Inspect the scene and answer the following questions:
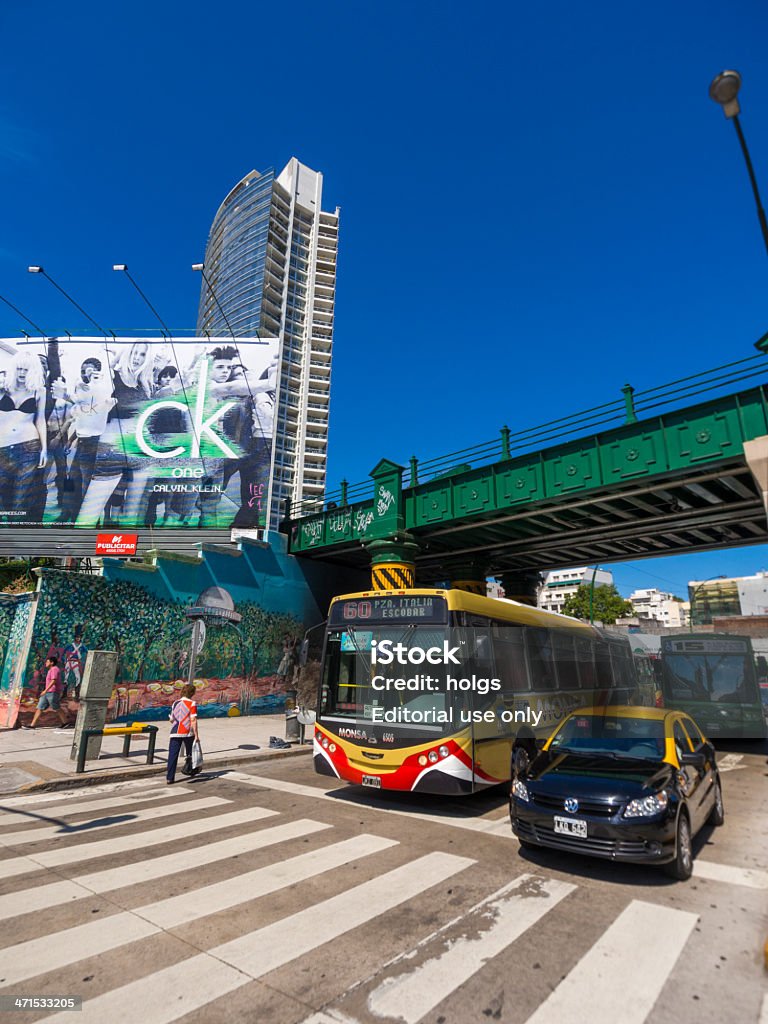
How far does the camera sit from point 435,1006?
11.8 ft

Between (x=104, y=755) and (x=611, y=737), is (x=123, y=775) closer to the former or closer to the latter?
(x=104, y=755)

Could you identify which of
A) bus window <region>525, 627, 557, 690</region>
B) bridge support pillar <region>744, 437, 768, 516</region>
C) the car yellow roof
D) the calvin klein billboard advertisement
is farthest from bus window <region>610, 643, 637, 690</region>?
the calvin klein billboard advertisement

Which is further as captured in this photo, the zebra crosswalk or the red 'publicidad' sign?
the red 'publicidad' sign

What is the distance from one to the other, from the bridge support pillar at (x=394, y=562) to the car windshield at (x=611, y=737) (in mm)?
12836

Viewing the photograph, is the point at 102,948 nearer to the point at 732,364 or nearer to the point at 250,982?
the point at 250,982

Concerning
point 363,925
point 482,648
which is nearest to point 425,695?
point 482,648

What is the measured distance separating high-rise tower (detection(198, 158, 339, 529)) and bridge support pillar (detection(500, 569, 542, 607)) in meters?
87.7

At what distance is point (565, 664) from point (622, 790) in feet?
24.8

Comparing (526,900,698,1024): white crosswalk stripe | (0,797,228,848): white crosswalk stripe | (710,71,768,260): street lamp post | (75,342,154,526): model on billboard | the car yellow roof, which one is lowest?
(526,900,698,1024): white crosswalk stripe

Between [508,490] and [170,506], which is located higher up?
[170,506]

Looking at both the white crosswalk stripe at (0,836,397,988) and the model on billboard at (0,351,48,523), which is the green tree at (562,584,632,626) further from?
the white crosswalk stripe at (0,836,397,988)

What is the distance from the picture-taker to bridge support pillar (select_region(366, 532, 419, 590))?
20.7 m

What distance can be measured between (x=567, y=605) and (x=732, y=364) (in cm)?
6605

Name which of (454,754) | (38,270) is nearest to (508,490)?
(454,754)
